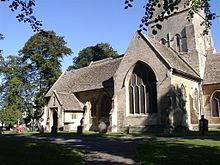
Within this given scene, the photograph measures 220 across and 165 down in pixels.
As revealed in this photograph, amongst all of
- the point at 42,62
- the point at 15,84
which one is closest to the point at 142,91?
the point at 42,62

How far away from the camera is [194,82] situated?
1281 inches

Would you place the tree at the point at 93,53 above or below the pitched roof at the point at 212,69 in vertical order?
above

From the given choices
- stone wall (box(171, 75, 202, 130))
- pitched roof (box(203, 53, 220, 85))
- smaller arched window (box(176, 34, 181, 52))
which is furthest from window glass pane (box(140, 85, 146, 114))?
smaller arched window (box(176, 34, 181, 52))

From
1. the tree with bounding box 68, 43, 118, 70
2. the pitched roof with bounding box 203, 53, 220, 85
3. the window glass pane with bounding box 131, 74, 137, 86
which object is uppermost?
the tree with bounding box 68, 43, 118, 70

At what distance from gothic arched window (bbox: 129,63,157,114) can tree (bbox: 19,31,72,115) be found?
25.0 meters

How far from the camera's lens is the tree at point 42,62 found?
169 ft

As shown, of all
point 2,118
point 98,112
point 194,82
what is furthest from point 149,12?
point 2,118

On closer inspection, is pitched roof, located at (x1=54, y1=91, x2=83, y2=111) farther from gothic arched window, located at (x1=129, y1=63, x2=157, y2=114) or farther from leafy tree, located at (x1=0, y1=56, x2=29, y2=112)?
leafy tree, located at (x1=0, y1=56, x2=29, y2=112)

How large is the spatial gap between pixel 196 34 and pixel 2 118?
36.5m

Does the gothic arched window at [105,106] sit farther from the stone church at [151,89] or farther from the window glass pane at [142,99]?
the window glass pane at [142,99]

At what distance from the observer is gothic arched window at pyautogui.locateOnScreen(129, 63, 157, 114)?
28.8 meters

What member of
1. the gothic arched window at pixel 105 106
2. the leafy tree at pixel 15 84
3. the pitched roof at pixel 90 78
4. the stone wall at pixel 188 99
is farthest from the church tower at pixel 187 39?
the leafy tree at pixel 15 84

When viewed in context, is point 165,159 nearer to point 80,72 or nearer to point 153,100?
point 153,100

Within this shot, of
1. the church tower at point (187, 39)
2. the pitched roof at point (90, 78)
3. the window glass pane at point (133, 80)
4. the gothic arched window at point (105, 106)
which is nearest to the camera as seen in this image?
the window glass pane at point (133, 80)
